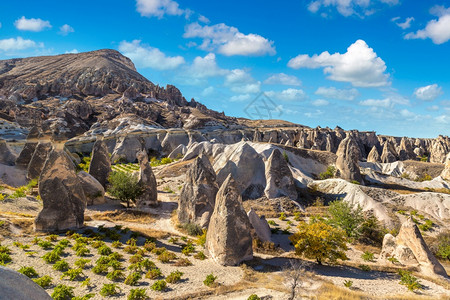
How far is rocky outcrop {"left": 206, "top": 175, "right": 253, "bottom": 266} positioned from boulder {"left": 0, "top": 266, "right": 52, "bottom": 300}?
11.9 m

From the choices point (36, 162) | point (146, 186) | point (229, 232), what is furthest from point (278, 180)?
point (36, 162)

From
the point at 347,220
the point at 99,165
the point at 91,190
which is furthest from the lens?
the point at 99,165

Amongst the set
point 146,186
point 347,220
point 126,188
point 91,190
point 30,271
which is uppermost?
point 146,186

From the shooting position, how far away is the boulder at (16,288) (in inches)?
165

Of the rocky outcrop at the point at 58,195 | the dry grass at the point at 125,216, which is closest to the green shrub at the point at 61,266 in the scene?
the rocky outcrop at the point at 58,195

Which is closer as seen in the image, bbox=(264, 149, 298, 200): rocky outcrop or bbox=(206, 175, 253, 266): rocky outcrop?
bbox=(206, 175, 253, 266): rocky outcrop

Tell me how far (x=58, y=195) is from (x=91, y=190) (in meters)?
8.62

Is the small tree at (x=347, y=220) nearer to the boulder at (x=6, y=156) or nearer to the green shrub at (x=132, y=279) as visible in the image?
the green shrub at (x=132, y=279)

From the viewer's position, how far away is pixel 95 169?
3203cm

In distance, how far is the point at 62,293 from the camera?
1118 cm

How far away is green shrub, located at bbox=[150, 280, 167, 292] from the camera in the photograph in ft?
41.8

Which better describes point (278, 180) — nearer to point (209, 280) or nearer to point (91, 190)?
point (91, 190)

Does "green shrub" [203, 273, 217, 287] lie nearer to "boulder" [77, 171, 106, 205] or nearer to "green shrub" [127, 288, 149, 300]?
"green shrub" [127, 288, 149, 300]

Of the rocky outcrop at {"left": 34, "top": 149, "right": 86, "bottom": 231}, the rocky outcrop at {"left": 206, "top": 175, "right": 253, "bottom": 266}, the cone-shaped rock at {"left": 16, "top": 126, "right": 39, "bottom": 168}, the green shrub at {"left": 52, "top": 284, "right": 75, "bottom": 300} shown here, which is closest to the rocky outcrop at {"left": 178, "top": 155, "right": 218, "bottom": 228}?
the rocky outcrop at {"left": 206, "top": 175, "right": 253, "bottom": 266}
